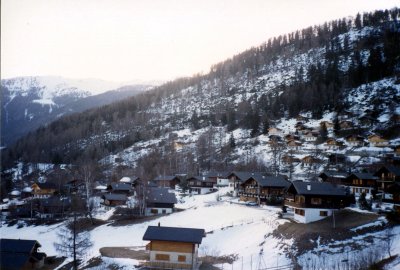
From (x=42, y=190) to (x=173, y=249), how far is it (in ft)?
252

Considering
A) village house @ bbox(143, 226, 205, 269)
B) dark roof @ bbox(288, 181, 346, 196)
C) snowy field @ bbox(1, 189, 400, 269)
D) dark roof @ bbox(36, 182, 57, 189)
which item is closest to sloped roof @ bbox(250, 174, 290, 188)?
snowy field @ bbox(1, 189, 400, 269)

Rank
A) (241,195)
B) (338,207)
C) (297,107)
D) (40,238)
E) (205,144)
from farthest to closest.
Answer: (297,107) < (205,144) < (241,195) < (40,238) < (338,207)

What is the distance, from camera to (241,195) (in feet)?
241

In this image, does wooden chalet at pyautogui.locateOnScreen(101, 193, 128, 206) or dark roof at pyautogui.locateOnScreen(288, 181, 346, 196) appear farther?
wooden chalet at pyautogui.locateOnScreen(101, 193, 128, 206)

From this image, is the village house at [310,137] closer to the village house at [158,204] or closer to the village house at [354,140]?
the village house at [354,140]

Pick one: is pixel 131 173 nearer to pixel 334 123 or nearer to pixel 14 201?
pixel 14 201

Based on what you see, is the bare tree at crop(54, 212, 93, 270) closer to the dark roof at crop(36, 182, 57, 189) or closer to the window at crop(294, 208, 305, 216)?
the window at crop(294, 208, 305, 216)

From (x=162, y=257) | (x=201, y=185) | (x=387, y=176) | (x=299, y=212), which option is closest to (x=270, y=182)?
(x=299, y=212)

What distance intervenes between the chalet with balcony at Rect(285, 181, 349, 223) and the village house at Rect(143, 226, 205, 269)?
1756 cm

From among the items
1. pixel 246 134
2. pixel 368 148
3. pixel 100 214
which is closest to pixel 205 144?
pixel 246 134

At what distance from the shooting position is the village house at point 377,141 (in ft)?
332

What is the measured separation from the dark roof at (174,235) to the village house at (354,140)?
81441 mm

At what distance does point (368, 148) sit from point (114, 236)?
78.3 m

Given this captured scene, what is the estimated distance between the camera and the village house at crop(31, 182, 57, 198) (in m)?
102
